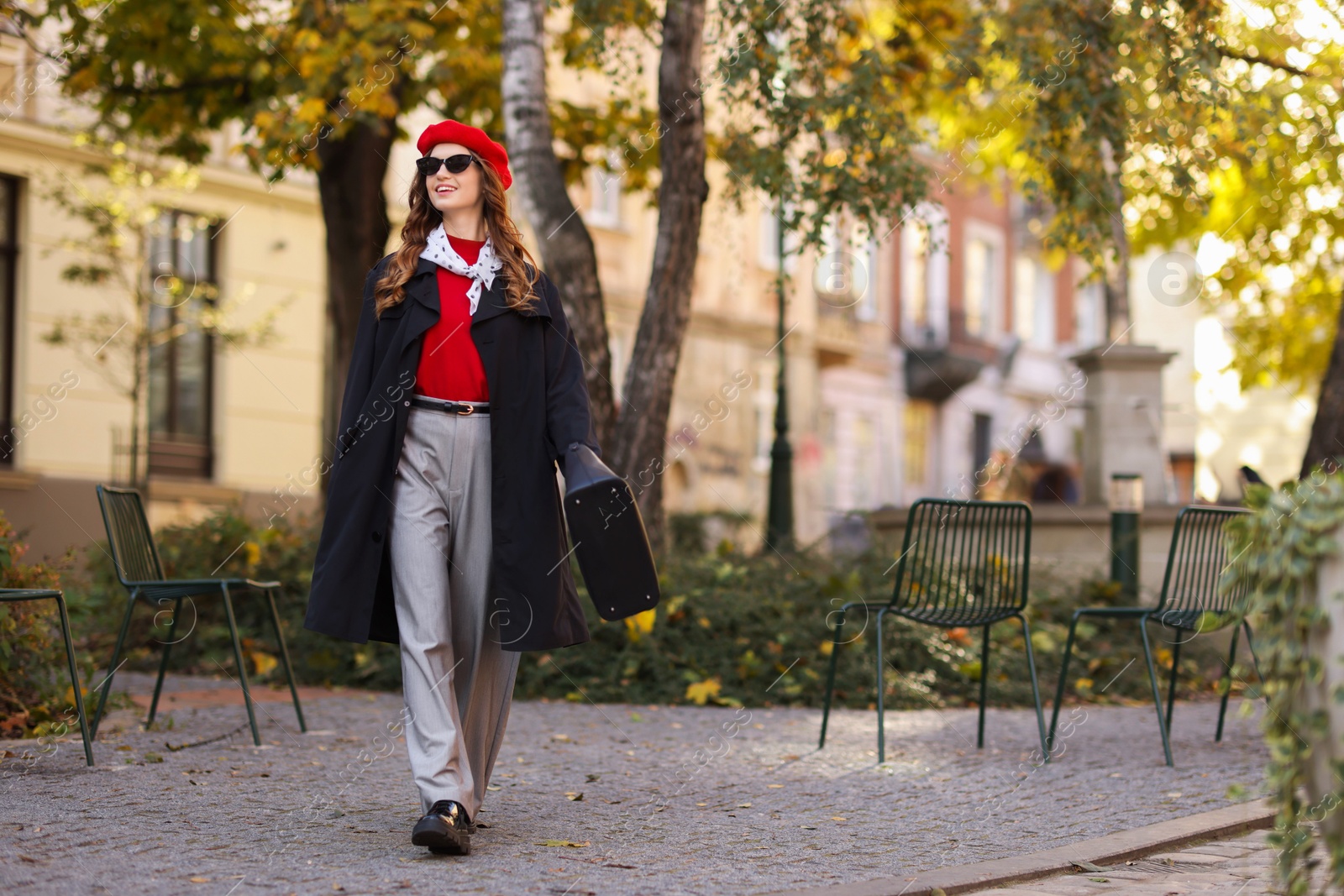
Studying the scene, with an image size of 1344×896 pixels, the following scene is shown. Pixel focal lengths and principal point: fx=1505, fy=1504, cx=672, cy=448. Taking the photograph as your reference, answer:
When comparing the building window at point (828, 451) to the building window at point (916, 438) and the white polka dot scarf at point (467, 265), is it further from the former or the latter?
the white polka dot scarf at point (467, 265)

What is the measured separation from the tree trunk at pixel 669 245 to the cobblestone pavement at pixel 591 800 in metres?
2.11

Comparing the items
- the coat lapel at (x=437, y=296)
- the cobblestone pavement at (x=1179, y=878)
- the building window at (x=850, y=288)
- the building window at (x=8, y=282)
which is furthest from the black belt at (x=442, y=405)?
the building window at (x=850, y=288)

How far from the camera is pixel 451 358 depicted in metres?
4.46

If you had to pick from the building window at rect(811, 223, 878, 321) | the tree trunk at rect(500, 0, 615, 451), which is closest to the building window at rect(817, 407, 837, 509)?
the building window at rect(811, 223, 878, 321)

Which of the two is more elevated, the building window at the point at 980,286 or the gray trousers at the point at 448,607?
the building window at the point at 980,286

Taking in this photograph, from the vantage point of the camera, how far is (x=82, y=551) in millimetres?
7180

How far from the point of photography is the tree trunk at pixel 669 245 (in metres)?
9.45

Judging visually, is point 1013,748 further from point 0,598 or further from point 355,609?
point 0,598

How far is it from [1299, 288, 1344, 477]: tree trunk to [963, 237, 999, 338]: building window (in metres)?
22.5

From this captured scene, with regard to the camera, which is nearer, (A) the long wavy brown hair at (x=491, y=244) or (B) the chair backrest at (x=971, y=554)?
(A) the long wavy brown hair at (x=491, y=244)

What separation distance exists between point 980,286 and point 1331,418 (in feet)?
79.6

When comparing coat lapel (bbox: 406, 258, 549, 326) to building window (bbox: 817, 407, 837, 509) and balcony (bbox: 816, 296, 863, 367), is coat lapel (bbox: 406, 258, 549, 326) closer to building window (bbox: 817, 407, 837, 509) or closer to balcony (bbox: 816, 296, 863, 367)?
balcony (bbox: 816, 296, 863, 367)

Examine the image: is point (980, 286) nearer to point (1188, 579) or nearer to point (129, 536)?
point (1188, 579)

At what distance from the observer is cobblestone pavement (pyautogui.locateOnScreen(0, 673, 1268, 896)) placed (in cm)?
398
